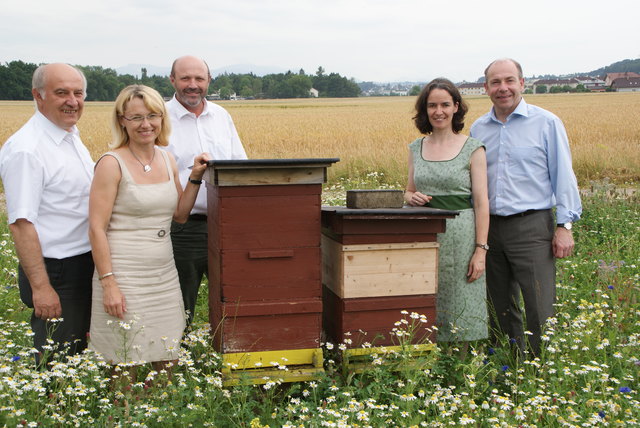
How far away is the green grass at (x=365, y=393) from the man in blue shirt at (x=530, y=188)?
0.37 m

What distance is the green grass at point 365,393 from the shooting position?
10.3ft

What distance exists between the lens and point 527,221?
438cm

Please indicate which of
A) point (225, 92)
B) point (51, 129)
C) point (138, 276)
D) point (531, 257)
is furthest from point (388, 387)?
point (225, 92)

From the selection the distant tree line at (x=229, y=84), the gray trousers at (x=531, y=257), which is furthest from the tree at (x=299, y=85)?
the gray trousers at (x=531, y=257)

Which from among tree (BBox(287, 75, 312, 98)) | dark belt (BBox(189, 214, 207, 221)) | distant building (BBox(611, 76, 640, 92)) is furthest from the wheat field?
distant building (BBox(611, 76, 640, 92))

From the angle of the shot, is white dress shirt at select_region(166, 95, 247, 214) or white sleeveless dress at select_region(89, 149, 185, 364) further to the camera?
white dress shirt at select_region(166, 95, 247, 214)

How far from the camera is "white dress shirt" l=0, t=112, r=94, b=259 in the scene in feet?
11.4

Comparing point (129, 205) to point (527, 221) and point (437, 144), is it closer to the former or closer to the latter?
point (437, 144)

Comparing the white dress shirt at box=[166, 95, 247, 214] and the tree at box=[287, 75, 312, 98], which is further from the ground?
the tree at box=[287, 75, 312, 98]

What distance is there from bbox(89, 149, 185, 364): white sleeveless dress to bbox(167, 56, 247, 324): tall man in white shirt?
38.8 inches

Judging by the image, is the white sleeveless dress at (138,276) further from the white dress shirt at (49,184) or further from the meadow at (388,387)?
the white dress shirt at (49,184)

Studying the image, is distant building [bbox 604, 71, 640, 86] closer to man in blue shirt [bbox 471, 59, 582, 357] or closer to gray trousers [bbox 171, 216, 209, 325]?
man in blue shirt [bbox 471, 59, 582, 357]

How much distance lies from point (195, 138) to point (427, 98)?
73.1 inches

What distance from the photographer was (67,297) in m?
3.78
